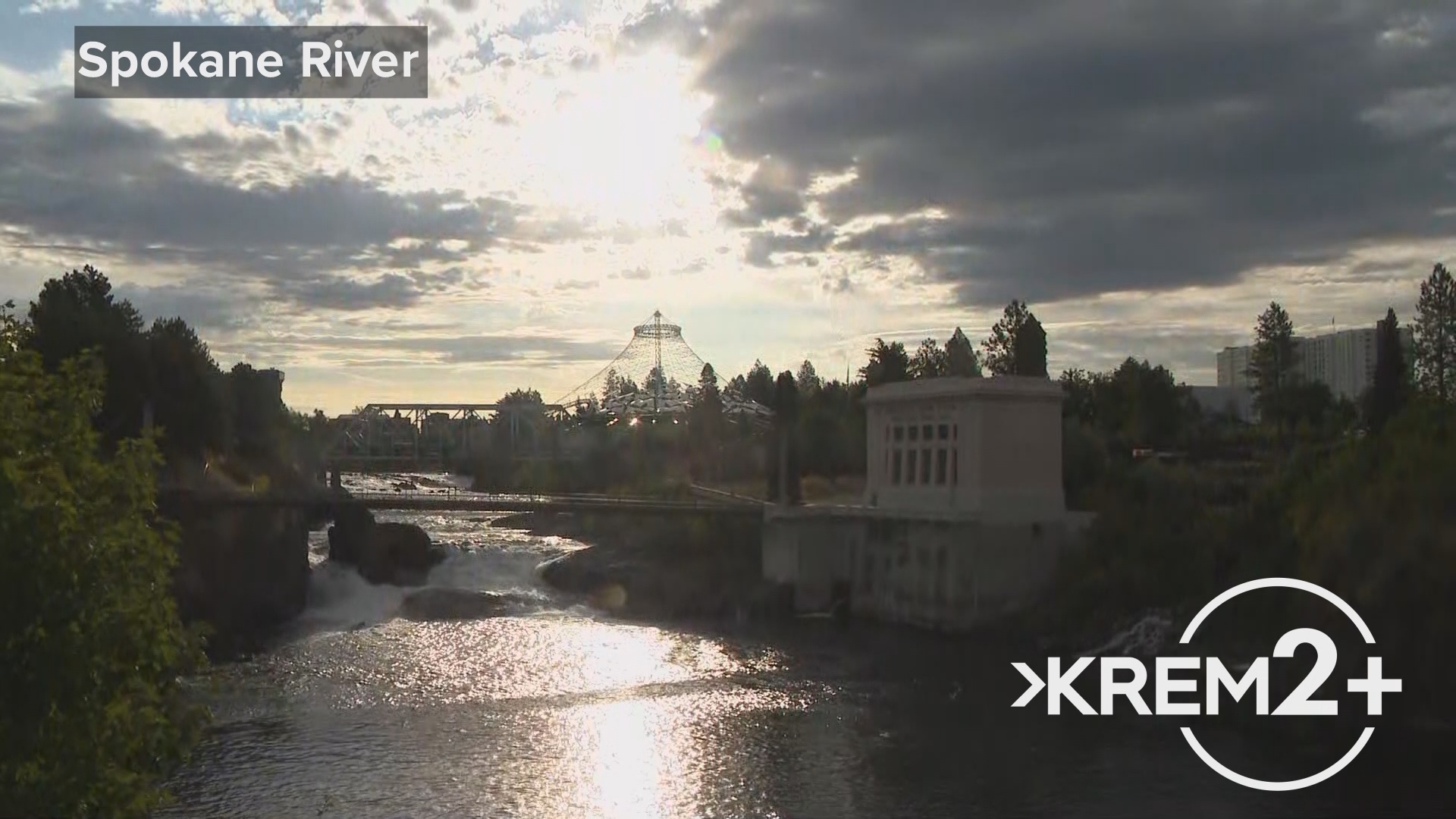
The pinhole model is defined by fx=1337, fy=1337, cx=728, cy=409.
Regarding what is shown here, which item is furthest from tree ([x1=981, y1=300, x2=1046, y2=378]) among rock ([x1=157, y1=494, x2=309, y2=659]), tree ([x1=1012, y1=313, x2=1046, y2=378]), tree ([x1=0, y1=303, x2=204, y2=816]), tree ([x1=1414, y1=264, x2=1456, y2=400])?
tree ([x1=0, y1=303, x2=204, y2=816])

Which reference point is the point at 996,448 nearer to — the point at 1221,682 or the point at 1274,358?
the point at 1221,682

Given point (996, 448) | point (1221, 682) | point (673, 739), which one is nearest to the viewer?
point (673, 739)

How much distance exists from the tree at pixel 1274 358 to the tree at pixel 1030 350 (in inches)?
470

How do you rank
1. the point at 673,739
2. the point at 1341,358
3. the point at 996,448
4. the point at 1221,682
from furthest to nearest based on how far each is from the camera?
1. the point at 1341,358
2. the point at 996,448
3. the point at 1221,682
4. the point at 673,739

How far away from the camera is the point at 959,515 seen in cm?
4922

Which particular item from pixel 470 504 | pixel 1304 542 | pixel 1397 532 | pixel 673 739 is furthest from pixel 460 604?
pixel 1397 532

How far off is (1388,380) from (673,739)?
41789 mm

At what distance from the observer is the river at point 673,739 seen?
2675cm

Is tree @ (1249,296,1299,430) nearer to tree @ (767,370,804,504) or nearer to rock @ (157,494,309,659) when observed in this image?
tree @ (767,370,804,504)

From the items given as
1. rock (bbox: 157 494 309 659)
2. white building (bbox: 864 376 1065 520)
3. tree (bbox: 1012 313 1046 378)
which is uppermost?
tree (bbox: 1012 313 1046 378)

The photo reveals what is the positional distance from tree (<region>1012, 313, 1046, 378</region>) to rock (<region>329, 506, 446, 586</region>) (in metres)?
35.9

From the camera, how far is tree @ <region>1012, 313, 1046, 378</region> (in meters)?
79.8

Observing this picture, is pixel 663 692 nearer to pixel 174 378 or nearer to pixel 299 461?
pixel 174 378

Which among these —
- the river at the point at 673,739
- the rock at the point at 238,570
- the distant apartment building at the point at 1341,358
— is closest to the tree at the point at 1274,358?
the river at the point at 673,739
